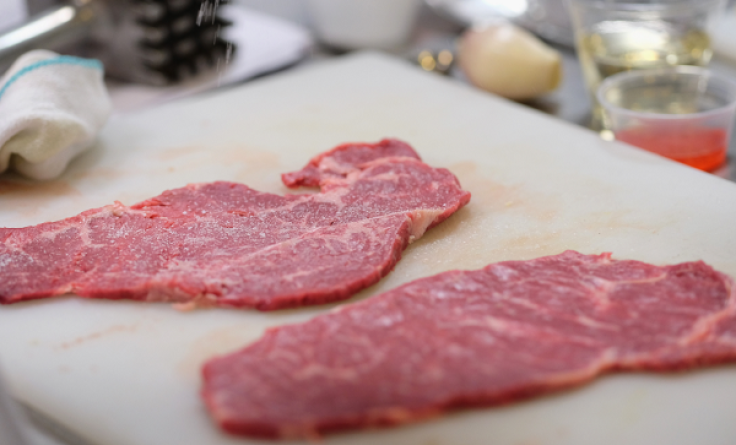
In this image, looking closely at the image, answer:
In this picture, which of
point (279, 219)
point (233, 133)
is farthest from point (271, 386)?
point (233, 133)

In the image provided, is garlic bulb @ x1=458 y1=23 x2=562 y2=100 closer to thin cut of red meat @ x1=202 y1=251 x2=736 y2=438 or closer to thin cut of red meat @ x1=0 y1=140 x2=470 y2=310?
thin cut of red meat @ x1=0 y1=140 x2=470 y2=310

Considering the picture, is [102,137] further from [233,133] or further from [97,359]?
[97,359]

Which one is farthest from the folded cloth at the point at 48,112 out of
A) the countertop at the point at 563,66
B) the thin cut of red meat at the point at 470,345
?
the countertop at the point at 563,66

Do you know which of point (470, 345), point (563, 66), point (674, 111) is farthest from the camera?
point (563, 66)

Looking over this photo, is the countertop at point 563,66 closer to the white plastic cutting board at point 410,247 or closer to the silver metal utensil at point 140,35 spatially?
the white plastic cutting board at point 410,247

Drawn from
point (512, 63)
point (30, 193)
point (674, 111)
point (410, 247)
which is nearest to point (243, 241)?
point (410, 247)

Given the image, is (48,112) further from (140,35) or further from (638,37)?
(638,37)
